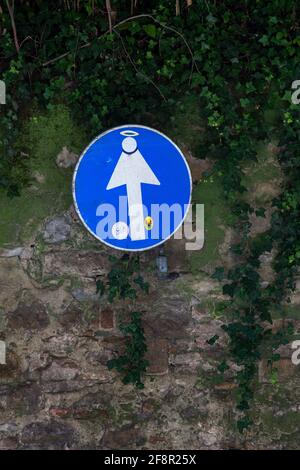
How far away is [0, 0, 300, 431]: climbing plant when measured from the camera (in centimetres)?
310

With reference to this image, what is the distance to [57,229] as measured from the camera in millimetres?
3234

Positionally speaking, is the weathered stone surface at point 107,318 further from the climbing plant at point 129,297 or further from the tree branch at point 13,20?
the tree branch at point 13,20

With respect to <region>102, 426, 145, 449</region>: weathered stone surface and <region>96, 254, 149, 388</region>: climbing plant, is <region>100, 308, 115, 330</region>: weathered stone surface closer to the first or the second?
<region>96, 254, 149, 388</region>: climbing plant

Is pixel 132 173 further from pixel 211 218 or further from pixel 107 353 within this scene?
pixel 107 353

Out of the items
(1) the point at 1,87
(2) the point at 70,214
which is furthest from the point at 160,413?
(1) the point at 1,87

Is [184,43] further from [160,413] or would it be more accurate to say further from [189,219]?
[160,413]

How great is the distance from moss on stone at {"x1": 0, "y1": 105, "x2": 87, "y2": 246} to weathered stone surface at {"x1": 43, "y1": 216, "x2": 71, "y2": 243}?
5 cm

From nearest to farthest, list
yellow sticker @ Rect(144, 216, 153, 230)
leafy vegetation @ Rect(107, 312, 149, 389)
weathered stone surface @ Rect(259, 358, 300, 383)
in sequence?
1. yellow sticker @ Rect(144, 216, 153, 230)
2. leafy vegetation @ Rect(107, 312, 149, 389)
3. weathered stone surface @ Rect(259, 358, 300, 383)

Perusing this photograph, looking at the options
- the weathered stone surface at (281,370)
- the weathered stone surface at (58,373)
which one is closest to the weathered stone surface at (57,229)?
the weathered stone surface at (58,373)

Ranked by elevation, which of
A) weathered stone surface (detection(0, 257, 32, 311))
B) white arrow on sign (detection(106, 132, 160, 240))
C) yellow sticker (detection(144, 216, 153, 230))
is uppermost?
white arrow on sign (detection(106, 132, 160, 240))

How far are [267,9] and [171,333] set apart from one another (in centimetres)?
191

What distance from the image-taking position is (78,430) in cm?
330

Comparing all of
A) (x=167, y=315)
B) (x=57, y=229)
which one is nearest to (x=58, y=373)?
(x=167, y=315)

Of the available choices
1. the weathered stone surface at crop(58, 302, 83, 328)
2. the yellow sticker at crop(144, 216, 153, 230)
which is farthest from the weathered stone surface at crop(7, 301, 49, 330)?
the yellow sticker at crop(144, 216, 153, 230)
